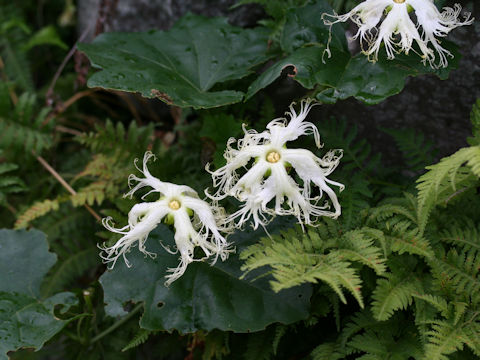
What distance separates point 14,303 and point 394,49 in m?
1.57

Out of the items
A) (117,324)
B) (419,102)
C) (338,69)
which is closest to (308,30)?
(338,69)

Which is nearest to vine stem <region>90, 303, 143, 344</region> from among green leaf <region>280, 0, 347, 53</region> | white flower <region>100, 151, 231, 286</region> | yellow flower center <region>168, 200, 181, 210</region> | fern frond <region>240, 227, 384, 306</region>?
white flower <region>100, 151, 231, 286</region>

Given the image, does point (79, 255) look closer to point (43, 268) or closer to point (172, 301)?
point (43, 268)

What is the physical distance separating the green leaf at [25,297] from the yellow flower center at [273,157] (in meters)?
0.90

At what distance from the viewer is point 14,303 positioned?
1.79 m

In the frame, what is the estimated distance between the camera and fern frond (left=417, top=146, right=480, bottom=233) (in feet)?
4.30

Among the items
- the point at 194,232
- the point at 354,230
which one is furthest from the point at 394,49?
the point at 194,232

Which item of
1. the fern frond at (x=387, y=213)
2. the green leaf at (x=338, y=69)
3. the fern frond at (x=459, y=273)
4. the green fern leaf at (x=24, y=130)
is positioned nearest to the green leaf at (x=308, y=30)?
the green leaf at (x=338, y=69)

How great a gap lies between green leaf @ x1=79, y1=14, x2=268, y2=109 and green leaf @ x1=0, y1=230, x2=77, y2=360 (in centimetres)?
70

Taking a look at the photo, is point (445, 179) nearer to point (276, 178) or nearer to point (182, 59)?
point (276, 178)

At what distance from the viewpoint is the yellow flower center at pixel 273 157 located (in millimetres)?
1451

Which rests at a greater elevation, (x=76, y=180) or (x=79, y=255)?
(x=76, y=180)

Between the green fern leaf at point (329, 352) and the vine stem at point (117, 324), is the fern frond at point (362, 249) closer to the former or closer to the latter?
the green fern leaf at point (329, 352)

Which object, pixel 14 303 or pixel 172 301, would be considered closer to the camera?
pixel 172 301
